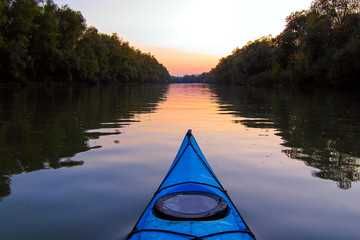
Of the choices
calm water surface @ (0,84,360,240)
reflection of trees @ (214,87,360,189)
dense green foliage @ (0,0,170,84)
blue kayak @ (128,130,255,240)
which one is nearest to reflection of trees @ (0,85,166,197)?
calm water surface @ (0,84,360,240)

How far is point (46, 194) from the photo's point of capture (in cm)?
790

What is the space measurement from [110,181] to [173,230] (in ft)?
14.5

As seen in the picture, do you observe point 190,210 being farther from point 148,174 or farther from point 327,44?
point 327,44

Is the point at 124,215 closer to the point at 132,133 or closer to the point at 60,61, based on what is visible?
the point at 132,133

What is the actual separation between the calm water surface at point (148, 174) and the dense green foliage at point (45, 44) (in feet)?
135

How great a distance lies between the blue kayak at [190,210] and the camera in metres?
4.62

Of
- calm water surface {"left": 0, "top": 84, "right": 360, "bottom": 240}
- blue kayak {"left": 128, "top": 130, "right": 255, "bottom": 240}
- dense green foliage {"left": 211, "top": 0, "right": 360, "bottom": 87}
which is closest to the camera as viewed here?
blue kayak {"left": 128, "top": 130, "right": 255, "bottom": 240}

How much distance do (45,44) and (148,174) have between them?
6056 centimetres

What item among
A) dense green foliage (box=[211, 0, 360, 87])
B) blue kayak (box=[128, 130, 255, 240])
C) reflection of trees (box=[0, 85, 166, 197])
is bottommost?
reflection of trees (box=[0, 85, 166, 197])

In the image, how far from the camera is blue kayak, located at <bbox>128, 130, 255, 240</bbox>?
4.62 m

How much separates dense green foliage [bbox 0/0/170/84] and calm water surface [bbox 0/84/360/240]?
41175 millimetres

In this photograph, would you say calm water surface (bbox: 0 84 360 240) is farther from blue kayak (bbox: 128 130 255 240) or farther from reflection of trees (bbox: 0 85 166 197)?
blue kayak (bbox: 128 130 255 240)

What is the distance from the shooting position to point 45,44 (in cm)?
6556

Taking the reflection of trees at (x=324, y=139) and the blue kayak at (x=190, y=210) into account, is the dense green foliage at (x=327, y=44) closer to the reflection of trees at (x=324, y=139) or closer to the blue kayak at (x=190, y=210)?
the reflection of trees at (x=324, y=139)
